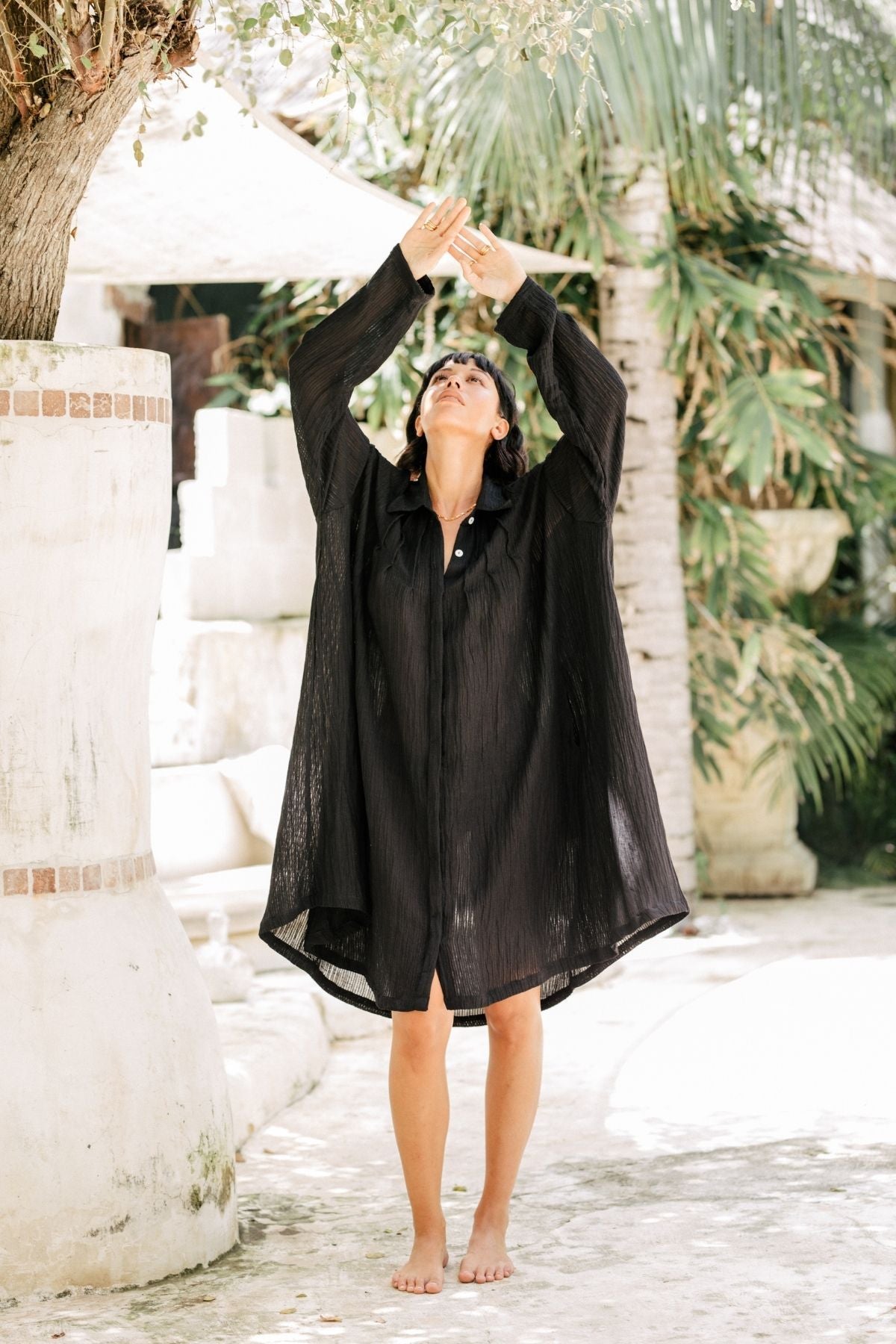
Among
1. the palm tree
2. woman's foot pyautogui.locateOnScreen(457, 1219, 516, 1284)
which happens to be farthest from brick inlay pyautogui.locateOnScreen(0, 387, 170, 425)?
Result: the palm tree

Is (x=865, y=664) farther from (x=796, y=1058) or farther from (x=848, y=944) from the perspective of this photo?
(x=796, y=1058)

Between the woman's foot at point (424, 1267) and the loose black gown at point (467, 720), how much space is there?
44 centimetres

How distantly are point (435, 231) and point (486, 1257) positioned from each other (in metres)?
1.95

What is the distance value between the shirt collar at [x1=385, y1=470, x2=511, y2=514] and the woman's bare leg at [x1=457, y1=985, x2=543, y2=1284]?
953 millimetres

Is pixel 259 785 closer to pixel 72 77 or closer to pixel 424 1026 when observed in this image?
pixel 424 1026

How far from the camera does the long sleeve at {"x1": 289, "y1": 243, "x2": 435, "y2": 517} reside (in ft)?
11.3

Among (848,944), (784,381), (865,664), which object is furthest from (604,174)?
(848,944)

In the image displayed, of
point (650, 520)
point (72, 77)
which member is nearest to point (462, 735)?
point (72, 77)

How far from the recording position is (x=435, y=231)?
3.42 metres

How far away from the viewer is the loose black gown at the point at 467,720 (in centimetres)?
342

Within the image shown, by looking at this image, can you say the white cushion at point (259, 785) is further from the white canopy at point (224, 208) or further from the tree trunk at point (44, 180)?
the tree trunk at point (44, 180)

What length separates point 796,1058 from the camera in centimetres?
523

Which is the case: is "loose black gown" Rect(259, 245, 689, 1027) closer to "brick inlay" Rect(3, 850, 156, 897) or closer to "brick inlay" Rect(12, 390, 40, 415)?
"brick inlay" Rect(3, 850, 156, 897)

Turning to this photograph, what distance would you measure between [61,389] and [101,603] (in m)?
0.42
